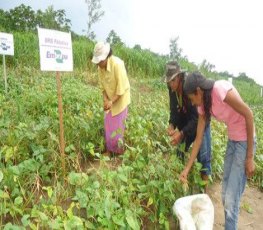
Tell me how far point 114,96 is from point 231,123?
158 centimetres

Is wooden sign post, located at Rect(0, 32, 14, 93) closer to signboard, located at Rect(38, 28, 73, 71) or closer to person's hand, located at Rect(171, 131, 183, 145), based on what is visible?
signboard, located at Rect(38, 28, 73, 71)

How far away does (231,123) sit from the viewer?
263cm

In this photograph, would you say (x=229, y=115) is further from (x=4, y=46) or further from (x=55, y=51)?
(x=4, y=46)

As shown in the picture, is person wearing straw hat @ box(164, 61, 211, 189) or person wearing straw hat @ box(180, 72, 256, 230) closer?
person wearing straw hat @ box(180, 72, 256, 230)

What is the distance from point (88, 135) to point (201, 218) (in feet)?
5.76

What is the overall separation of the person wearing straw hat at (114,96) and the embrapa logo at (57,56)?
1.75 ft

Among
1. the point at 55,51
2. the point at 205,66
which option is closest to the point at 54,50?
the point at 55,51

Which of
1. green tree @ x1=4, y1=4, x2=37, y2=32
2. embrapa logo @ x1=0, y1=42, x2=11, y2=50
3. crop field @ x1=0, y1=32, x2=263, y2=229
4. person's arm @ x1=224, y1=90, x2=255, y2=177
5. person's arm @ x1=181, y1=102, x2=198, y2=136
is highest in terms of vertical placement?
green tree @ x1=4, y1=4, x2=37, y2=32

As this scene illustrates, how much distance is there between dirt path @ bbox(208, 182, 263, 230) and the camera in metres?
3.46

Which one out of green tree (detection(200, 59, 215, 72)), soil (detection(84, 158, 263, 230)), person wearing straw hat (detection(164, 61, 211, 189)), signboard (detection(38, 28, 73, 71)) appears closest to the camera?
signboard (detection(38, 28, 73, 71))

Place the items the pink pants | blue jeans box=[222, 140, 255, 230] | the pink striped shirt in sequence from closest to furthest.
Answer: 1. the pink striped shirt
2. blue jeans box=[222, 140, 255, 230]
3. the pink pants

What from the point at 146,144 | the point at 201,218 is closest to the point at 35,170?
the point at 146,144

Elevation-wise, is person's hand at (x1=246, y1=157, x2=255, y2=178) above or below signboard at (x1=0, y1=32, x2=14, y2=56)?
below

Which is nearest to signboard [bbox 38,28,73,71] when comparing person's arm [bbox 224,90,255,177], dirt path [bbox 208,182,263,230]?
person's arm [bbox 224,90,255,177]
